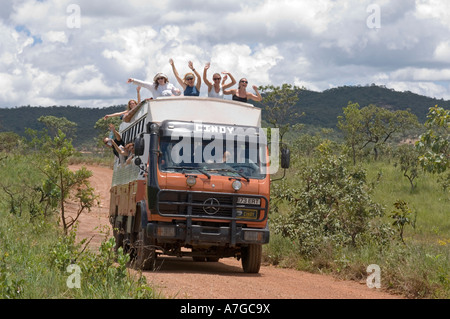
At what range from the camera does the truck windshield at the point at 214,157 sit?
10703mm

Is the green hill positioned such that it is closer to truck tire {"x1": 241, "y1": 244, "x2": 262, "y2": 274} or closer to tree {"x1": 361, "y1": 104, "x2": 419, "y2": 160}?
tree {"x1": 361, "y1": 104, "x2": 419, "y2": 160}

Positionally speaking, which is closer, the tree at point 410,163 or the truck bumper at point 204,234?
the truck bumper at point 204,234

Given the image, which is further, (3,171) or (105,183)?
(105,183)

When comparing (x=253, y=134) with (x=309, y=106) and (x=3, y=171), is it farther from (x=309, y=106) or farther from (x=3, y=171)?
(x=309, y=106)

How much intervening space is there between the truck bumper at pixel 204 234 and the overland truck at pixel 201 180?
2 cm

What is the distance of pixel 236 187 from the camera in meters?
10.6

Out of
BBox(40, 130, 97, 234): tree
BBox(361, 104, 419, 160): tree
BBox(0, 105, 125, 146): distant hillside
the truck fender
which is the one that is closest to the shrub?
the truck fender

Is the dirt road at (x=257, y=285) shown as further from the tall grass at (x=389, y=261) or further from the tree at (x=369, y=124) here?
the tree at (x=369, y=124)

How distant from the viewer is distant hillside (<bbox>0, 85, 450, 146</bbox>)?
308 ft

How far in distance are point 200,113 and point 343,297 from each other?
419 cm

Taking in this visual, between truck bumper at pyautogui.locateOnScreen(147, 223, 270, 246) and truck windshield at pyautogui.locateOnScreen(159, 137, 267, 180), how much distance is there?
908mm

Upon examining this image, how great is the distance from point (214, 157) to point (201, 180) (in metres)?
0.56

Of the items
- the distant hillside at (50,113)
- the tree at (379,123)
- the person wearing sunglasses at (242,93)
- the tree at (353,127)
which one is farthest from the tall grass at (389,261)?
the distant hillside at (50,113)
